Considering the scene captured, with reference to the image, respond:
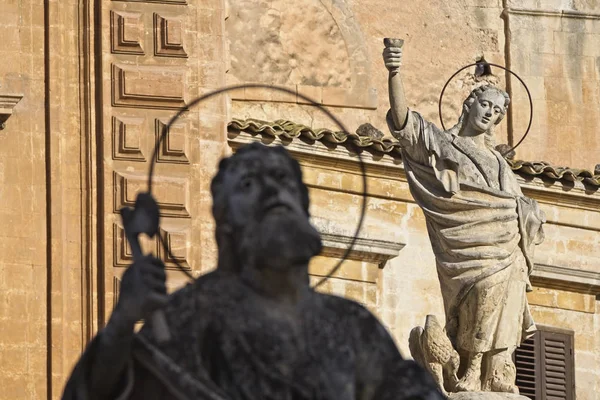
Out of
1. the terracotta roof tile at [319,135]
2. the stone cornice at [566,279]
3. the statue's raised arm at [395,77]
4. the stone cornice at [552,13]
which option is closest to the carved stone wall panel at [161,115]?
the terracotta roof tile at [319,135]

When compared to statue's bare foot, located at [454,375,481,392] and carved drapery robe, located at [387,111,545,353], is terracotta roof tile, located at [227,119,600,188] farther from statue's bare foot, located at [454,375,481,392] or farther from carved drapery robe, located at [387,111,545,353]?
statue's bare foot, located at [454,375,481,392]

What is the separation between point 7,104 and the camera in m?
17.1

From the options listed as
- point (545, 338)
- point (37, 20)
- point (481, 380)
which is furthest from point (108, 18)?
point (481, 380)

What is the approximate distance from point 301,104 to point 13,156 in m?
2.23

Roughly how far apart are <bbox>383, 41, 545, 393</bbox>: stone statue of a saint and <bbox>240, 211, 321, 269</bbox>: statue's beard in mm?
6489

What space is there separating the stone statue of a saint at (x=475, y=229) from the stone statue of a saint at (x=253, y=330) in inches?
251

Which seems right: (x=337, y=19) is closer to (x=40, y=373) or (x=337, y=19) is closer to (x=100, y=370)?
(x=40, y=373)

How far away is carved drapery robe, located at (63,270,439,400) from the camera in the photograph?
7.00 m

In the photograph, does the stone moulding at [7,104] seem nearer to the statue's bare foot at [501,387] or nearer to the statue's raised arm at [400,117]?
the statue's raised arm at [400,117]

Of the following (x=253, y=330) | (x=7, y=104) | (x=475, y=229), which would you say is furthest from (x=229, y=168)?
(x=7, y=104)

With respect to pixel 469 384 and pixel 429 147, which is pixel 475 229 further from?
pixel 469 384

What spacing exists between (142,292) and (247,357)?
11.9 inches

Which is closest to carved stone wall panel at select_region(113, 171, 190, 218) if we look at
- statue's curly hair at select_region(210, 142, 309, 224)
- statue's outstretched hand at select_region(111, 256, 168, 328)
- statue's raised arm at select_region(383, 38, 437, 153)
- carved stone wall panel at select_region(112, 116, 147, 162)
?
carved stone wall panel at select_region(112, 116, 147, 162)

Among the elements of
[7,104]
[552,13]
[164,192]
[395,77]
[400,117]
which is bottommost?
[164,192]
